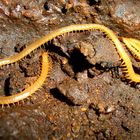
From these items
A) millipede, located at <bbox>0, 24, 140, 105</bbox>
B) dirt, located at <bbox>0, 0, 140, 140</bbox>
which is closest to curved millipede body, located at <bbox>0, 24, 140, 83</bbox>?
millipede, located at <bbox>0, 24, 140, 105</bbox>

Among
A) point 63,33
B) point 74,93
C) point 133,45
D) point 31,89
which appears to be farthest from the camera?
point 133,45

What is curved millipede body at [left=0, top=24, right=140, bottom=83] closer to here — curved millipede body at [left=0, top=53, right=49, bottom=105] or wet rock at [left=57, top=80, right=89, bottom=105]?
curved millipede body at [left=0, top=53, right=49, bottom=105]

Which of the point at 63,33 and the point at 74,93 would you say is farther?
the point at 63,33

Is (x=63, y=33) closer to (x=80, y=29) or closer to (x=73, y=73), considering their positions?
(x=80, y=29)

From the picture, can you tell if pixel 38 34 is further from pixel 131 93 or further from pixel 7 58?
pixel 131 93

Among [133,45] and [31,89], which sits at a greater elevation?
[133,45]

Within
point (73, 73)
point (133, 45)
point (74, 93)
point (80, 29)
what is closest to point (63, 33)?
point (80, 29)

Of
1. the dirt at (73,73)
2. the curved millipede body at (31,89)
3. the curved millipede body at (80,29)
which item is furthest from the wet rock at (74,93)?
the curved millipede body at (80,29)
